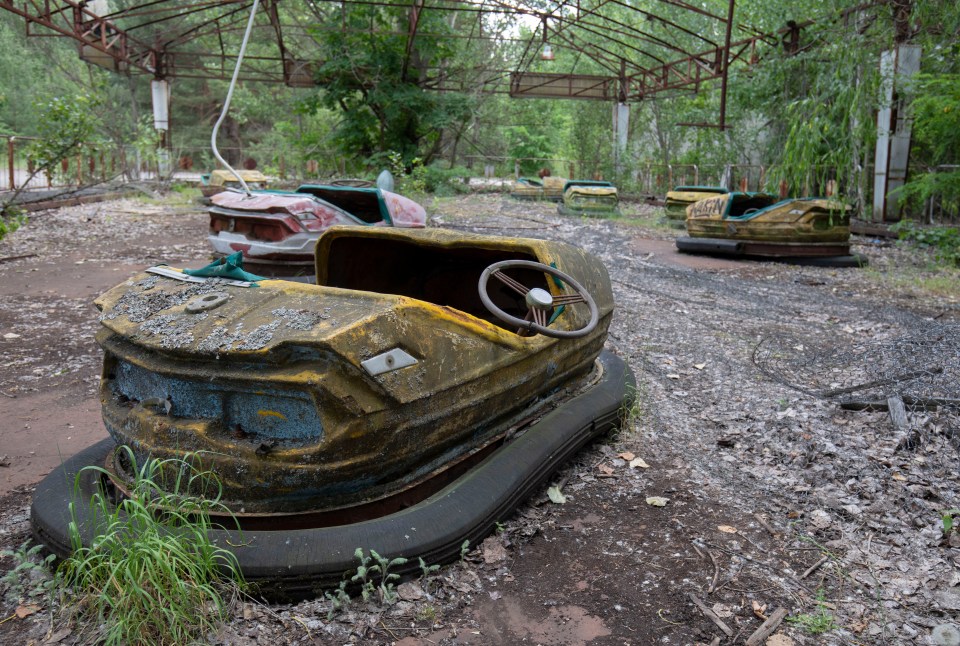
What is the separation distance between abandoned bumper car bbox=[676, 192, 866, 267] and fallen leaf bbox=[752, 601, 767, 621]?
7083 millimetres

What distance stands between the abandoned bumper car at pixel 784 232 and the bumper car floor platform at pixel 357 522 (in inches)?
270

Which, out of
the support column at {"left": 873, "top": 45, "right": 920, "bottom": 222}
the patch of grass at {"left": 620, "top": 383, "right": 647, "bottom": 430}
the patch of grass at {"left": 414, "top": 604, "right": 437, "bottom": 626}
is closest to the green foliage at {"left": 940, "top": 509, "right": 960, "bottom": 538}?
the patch of grass at {"left": 620, "top": 383, "right": 647, "bottom": 430}

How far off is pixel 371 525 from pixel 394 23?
1921 centimetres

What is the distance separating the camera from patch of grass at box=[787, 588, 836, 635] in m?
1.99

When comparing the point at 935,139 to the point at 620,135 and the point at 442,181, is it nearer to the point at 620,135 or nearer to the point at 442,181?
the point at 442,181

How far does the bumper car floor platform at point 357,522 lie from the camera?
6.59 ft

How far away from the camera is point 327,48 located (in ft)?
58.0

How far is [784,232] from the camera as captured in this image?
8.80m

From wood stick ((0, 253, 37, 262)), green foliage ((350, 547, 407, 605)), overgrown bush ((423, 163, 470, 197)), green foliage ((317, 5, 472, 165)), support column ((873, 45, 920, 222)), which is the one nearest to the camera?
green foliage ((350, 547, 407, 605))

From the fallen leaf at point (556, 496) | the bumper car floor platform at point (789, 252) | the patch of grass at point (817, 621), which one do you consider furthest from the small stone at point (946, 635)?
the bumper car floor platform at point (789, 252)

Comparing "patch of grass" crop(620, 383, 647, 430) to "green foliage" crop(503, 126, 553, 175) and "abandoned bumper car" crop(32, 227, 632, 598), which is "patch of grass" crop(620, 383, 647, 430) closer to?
"abandoned bumper car" crop(32, 227, 632, 598)

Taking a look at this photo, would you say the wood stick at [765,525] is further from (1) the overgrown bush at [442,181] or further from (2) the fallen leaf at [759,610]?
(1) the overgrown bush at [442,181]

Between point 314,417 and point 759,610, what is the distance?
54.5 inches

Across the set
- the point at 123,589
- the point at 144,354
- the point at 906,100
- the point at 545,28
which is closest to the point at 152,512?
the point at 123,589
